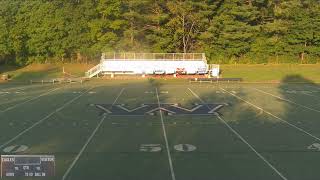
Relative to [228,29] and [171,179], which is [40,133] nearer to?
[171,179]

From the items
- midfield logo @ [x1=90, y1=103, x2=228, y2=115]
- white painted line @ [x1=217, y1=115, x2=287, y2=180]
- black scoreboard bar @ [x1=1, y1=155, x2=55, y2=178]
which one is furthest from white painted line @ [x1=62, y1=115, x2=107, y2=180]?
white painted line @ [x1=217, y1=115, x2=287, y2=180]

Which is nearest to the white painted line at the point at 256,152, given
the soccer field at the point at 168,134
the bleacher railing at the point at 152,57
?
the soccer field at the point at 168,134

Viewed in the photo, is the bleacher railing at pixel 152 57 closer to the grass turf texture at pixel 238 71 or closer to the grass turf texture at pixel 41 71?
the grass turf texture at pixel 238 71

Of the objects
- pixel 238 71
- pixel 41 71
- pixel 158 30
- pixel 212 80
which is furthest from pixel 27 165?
pixel 158 30

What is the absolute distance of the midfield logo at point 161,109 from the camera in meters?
25.3

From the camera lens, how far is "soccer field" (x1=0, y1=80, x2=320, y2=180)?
561 inches

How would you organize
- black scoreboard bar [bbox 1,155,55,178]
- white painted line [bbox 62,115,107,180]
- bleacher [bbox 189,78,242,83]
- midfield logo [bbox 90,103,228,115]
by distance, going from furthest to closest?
bleacher [bbox 189,78,242,83], midfield logo [bbox 90,103,228,115], white painted line [bbox 62,115,107,180], black scoreboard bar [bbox 1,155,55,178]

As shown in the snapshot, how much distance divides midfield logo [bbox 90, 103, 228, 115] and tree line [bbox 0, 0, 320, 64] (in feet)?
121

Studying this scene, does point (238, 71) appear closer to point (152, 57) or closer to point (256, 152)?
point (152, 57)

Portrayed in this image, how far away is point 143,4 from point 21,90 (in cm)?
3060

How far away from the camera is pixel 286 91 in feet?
124

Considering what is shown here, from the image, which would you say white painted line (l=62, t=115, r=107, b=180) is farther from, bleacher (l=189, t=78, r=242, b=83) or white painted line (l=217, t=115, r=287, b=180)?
bleacher (l=189, t=78, r=242, b=83)

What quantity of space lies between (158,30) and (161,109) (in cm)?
3962

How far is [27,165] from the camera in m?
8.16
